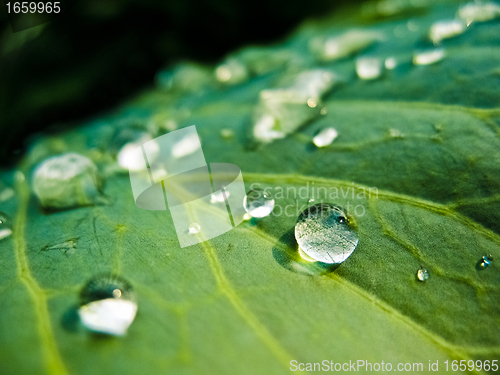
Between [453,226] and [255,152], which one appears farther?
[255,152]

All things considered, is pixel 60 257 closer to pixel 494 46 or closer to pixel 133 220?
pixel 133 220

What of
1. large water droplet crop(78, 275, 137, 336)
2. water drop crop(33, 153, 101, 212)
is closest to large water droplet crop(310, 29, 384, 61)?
water drop crop(33, 153, 101, 212)

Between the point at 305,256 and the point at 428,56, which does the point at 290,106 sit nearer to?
the point at 428,56

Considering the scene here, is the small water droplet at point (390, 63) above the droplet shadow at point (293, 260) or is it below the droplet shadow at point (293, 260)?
above

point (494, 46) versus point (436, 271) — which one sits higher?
point (494, 46)

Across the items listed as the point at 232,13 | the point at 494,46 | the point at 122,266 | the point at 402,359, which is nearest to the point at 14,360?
the point at 122,266

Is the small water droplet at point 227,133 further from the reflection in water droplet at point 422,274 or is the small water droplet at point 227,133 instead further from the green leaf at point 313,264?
the reflection in water droplet at point 422,274

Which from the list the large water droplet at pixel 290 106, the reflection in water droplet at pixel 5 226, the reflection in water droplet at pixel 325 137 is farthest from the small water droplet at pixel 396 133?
the reflection in water droplet at pixel 5 226
